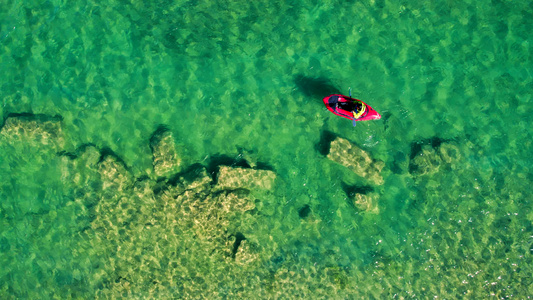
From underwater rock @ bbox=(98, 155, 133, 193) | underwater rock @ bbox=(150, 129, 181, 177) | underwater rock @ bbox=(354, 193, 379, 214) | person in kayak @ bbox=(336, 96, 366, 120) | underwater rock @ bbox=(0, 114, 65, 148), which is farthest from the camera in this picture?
underwater rock @ bbox=(0, 114, 65, 148)

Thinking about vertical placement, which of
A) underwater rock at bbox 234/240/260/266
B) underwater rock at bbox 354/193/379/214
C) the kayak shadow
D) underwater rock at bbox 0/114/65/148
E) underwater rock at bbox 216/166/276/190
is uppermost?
the kayak shadow

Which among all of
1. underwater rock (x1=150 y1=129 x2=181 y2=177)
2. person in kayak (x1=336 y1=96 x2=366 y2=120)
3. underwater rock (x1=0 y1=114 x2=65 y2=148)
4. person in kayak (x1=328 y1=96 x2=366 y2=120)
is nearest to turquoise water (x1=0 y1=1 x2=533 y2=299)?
underwater rock (x1=0 y1=114 x2=65 y2=148)

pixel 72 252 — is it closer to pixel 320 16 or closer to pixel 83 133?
pixel 83 133

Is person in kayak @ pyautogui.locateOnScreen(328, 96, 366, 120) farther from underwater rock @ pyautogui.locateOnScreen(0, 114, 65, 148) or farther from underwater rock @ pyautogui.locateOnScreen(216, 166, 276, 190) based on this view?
underwater rock @ pyautogui.locateOnScreen(0, 114, 65, 148)

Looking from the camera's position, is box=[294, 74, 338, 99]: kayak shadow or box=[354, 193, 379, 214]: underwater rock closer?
box=[354, 193, 379, 214]: underwater rock

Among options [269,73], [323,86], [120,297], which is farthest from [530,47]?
[120,297]

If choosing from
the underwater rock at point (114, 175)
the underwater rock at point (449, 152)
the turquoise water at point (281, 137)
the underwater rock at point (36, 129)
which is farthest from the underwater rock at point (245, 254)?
the underwater rock at point (36, 129)

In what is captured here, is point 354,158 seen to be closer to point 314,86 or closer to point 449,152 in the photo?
point 314,86
